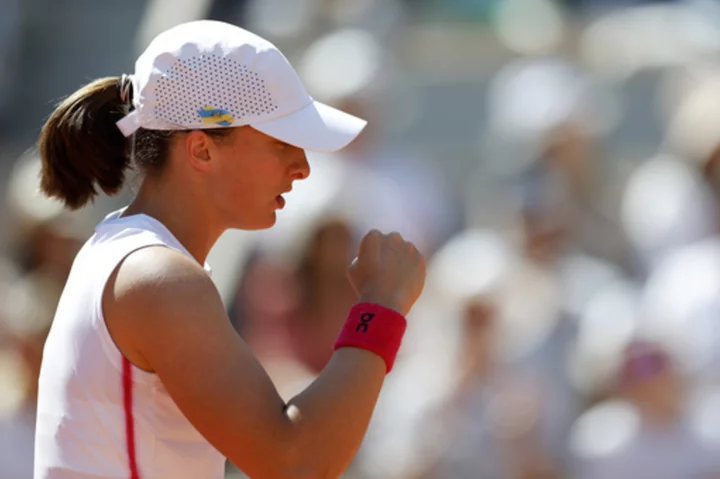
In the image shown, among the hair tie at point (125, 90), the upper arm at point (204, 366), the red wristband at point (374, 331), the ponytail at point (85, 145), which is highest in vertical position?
the hair tie at point (125, 90)

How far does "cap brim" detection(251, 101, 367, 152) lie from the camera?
2.16 m

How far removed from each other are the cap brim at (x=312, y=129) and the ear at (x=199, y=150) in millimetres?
86

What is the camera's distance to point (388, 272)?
7.29 feet

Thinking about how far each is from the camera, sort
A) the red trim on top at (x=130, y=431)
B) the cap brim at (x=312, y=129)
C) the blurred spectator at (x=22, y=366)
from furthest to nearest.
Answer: the blurred spectator at (x=22, y=366)
the cap brim at (x=312, y=129)
the red trim on top at (x=130, y=431)

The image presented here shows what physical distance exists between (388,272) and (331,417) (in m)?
0.33

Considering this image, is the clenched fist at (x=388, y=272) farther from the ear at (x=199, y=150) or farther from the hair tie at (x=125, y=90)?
the hair tie at (x=125, y=90)

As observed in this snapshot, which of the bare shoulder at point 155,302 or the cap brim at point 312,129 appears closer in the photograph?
the bare shoulder at point 155,302

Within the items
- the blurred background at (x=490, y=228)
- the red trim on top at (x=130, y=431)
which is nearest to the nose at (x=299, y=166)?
the red trim on top at (x=130, y=431)

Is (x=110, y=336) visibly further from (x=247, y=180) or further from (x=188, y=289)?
(x=247, y=180)

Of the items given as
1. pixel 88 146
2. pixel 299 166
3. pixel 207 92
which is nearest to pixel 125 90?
pixel 88 146

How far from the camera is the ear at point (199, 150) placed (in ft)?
7.12

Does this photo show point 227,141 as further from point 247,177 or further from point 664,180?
point 664,180

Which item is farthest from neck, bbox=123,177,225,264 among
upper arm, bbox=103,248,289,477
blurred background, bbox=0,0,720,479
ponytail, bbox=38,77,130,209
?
A: blurred background, bbox=0,0,720,479

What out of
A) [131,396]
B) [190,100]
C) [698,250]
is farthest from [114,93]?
[698,250]
